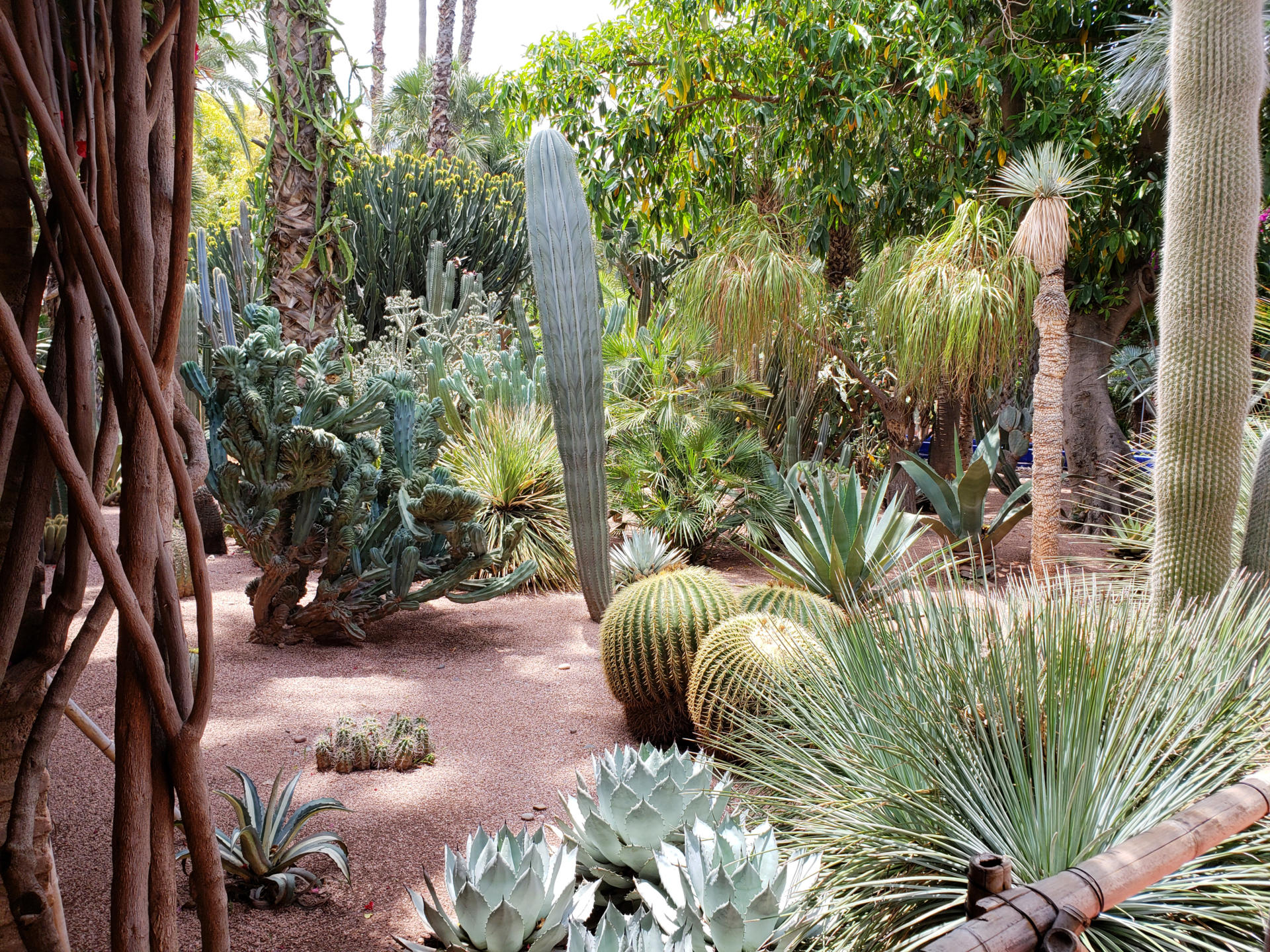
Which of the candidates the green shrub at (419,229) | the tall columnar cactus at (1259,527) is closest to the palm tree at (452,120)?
the green shrub at (419,229)

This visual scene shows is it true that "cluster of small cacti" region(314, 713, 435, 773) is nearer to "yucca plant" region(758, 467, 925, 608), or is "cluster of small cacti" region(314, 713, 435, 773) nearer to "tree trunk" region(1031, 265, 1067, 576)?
"yucca plant" region(758, 467, 925, 608)

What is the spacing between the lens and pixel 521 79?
8195 mm

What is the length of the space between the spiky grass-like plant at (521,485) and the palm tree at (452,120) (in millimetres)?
14221

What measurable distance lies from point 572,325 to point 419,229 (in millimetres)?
8238

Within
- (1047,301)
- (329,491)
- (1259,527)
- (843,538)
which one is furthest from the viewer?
(1047,301)

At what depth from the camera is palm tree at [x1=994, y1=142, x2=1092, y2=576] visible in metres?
6.29

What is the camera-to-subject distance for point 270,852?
2.54 metres

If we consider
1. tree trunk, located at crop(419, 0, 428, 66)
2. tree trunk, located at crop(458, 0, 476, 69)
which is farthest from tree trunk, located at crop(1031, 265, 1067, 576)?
tree trunk, located at crop(419, 0, 428, 66)

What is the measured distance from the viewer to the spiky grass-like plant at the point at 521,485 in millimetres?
6977

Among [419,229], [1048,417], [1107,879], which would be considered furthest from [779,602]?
[419,229]

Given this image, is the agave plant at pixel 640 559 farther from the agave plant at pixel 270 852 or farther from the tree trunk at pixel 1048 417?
the agave plant at pixel 270 852

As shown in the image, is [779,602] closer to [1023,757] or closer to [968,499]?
[1023,757]

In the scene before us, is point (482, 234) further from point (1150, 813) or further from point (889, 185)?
point (1150, 813)

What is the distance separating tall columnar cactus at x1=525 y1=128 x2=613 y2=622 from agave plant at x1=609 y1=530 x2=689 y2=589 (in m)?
0.46
